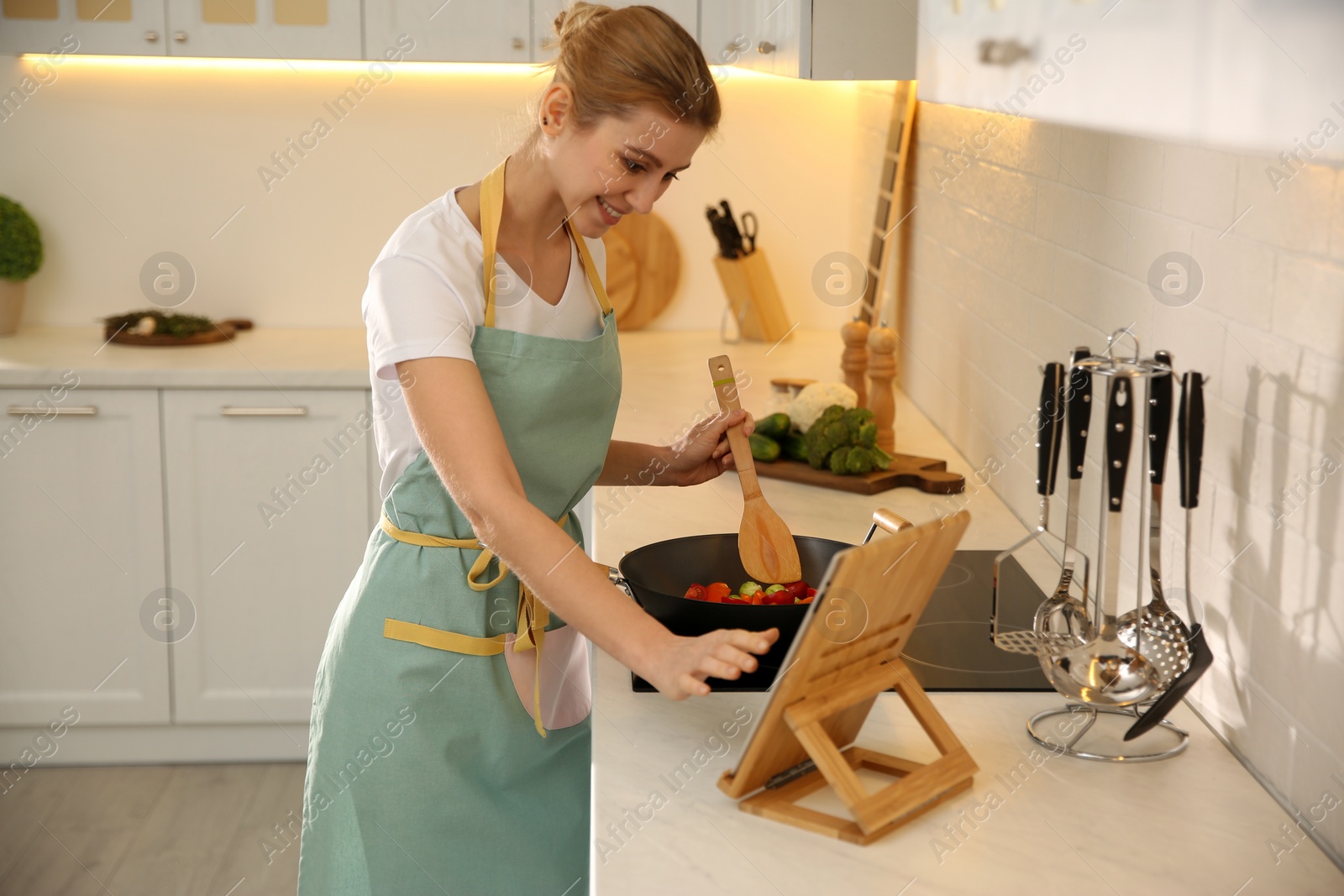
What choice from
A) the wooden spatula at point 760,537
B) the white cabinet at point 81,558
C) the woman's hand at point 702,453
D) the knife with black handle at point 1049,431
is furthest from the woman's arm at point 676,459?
the white cabinet at point 81,558

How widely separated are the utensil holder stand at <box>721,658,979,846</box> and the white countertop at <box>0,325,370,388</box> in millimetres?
1832

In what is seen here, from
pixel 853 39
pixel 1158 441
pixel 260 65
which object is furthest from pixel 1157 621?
pixel 260 65

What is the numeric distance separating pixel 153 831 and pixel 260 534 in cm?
65

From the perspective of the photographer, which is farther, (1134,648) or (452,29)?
(452,29)

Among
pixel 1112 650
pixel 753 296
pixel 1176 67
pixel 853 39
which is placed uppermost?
pixel 853 39

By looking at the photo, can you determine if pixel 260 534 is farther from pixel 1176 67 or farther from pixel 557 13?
pixel 1176 67

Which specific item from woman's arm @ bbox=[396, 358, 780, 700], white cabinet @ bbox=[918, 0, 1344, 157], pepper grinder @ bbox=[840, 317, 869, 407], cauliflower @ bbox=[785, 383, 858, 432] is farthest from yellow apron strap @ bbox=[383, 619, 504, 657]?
pepper grinder @ bbox=[840, 317, 869, 407]

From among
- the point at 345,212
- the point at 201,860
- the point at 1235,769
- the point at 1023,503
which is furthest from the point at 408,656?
the point at 345,212

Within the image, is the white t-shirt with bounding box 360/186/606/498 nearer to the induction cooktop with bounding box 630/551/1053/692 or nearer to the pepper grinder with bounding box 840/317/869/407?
the induction cooktop with bounding box 630/551/1053/692

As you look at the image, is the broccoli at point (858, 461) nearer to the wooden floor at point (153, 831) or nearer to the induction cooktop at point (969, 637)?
the induction cooktop at point (969, 637)

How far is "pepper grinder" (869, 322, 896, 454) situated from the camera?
7.19 feet

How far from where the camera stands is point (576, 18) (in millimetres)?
1280

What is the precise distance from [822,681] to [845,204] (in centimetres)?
244

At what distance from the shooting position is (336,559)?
8.96 ft
